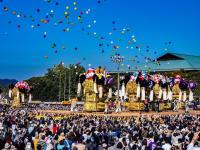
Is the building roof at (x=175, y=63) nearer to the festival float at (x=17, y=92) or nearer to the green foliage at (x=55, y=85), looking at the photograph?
the green foliage at (x=55, y=85)

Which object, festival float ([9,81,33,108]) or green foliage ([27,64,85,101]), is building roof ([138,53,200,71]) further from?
festival float ([9,81,33,108])

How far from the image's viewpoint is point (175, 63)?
126750 millimetres

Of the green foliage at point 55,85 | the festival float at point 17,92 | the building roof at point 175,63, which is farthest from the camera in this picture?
the building roof at point 175,63

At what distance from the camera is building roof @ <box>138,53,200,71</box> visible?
121 m

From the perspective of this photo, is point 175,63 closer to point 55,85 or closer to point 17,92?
point 55,85

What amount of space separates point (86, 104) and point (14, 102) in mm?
15684

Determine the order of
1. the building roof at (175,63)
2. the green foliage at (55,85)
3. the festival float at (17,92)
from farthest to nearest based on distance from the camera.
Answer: the building roof at (175,63) < the green foliage at (55,85) < the festival float at (17,92)

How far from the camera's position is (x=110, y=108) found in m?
59.9

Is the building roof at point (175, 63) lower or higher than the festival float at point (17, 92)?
higher

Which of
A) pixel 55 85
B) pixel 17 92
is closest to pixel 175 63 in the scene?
pixel 55 85

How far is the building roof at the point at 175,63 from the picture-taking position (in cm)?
12075

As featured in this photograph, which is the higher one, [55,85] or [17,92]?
[55,85]

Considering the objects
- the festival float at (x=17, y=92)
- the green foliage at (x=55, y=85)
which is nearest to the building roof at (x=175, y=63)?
the green foliage at (x=55, y=85)

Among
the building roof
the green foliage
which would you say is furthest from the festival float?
the building roof
